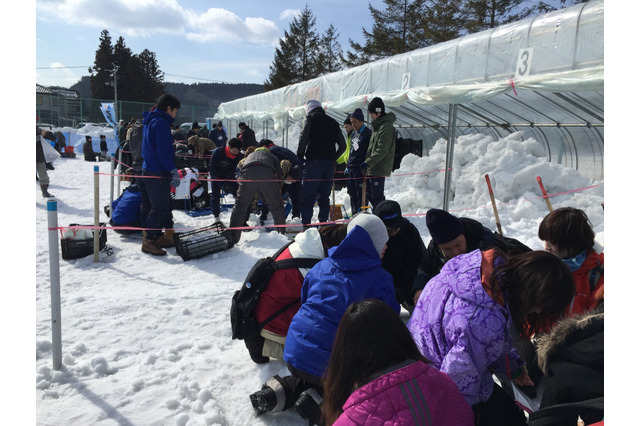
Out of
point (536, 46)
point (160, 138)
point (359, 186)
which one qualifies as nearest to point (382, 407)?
point (160, 138)

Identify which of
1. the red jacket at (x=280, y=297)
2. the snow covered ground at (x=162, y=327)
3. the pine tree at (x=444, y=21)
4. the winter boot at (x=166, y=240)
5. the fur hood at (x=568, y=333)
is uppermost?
the pine tree at (x=444, y=21)

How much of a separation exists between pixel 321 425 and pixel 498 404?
925 millimetres

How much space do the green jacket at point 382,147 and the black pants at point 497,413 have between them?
5511 millimetres

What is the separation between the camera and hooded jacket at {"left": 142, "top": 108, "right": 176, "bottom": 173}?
18.9 feet

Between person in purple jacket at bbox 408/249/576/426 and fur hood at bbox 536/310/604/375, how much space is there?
0.08 metres

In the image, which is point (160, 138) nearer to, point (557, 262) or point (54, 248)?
point (54, 248)

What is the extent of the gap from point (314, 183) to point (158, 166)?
2355mm

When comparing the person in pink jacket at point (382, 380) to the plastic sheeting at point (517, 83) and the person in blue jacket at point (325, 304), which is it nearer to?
the person in blue jacket at point (325, 304)

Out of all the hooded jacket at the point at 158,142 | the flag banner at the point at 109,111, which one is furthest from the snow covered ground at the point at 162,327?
the flag banner at the point at 109,111

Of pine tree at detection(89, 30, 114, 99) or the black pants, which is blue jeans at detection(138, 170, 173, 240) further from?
pine tree at detection(89, 30, 114, 99)

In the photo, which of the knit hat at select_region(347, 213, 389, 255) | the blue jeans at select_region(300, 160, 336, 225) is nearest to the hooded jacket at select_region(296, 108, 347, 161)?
the blue jeans at select_region(300, 160, 336, 225)

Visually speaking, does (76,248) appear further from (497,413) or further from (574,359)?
(574,359)

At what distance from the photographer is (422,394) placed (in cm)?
136

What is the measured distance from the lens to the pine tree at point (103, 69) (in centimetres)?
5994
